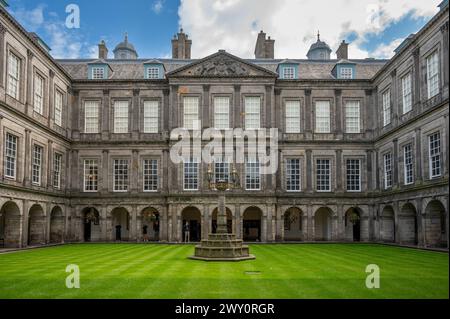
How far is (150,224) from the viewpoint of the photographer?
41.3 m

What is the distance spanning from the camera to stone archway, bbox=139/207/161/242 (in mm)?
38206

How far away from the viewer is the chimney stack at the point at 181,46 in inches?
1786

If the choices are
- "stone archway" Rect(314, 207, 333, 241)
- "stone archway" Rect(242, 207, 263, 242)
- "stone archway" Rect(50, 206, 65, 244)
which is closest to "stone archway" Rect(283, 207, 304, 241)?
"stone archway" Rect(314, 207, 333, 241)

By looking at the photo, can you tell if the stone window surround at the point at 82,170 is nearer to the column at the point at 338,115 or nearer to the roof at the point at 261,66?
the roof at the point at 261,66

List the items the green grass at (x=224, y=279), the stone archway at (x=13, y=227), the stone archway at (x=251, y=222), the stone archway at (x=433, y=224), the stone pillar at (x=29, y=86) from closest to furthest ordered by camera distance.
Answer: the green grass at (x=224, y=279) → the stone archway at (x=433, y=224) → the stone archway at (x=13, y=227) → the stone pillar at (x=29, y=86) → the stone archway at (x=251, y=222)

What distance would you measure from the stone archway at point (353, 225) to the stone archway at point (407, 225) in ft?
19.0

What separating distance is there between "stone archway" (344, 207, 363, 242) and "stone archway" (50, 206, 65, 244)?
22.6 metres

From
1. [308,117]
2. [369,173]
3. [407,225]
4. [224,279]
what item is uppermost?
[308,117]

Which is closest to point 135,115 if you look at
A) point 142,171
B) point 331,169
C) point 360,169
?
point 142,171

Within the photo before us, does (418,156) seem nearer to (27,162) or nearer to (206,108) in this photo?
(206,108)

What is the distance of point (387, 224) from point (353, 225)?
492 cm

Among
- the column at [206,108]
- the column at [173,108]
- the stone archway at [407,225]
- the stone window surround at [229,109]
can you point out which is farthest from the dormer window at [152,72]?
the stone archway at [407,225]

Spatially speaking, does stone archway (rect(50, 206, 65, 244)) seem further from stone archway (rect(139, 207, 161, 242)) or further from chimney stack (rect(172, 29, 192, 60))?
chimney stack (rect(172, 29, 192, 60))
